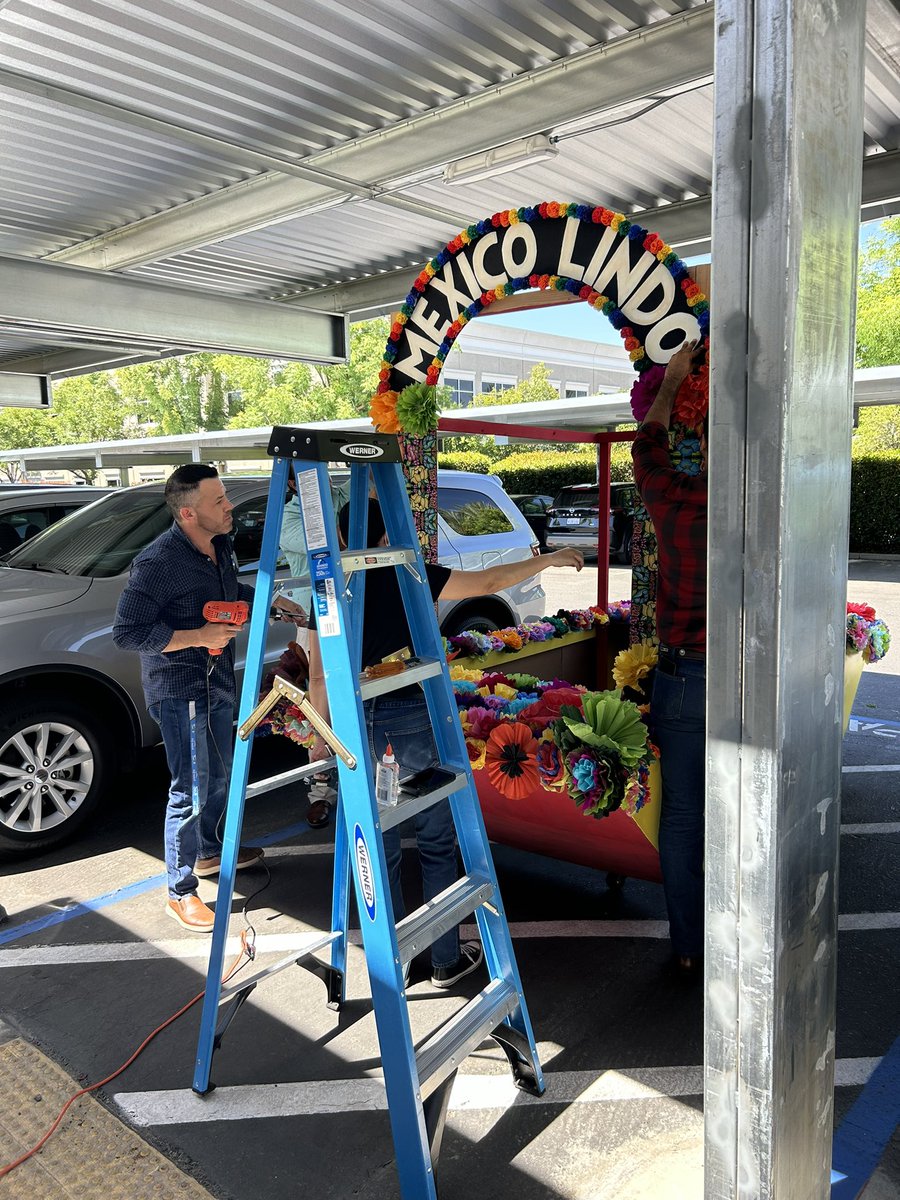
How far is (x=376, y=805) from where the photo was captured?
7.92 ft

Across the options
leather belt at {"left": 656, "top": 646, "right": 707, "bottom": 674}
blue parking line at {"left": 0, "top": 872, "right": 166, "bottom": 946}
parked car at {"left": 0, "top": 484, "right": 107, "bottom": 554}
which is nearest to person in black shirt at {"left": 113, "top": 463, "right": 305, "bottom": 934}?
blue parking line at {"left": 0, "top": 872, "right": 166, "bottom": 946}

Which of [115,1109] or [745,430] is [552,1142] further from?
[745,430]

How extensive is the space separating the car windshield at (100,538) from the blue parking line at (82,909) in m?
1.92

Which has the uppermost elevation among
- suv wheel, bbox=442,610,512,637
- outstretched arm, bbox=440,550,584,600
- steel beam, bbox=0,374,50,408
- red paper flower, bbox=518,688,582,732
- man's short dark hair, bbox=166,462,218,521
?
steel beam, bbox=0,374,50,408

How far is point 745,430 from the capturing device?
1.60m

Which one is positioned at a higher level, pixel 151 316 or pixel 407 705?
pixel 151 316

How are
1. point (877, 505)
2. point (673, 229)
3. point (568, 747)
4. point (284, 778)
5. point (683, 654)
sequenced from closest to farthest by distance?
point (284, 778), point (683, 654), point (568, 747), point (673, 229), point (877, 505)

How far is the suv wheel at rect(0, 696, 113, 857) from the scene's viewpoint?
186 inches

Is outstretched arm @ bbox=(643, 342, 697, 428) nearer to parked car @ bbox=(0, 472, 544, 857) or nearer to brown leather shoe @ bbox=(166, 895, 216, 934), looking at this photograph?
brown leather shoe @ bbox=(166, 895, 216, 934)

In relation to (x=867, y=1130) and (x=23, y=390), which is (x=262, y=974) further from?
(x=23, y=390)

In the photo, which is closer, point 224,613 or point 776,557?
point 776,557

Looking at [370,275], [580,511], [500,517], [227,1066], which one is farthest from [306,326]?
[580,511]

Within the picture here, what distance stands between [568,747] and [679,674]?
0.50 metres

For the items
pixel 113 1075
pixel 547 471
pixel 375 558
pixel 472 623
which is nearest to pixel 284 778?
pixel 375 558
